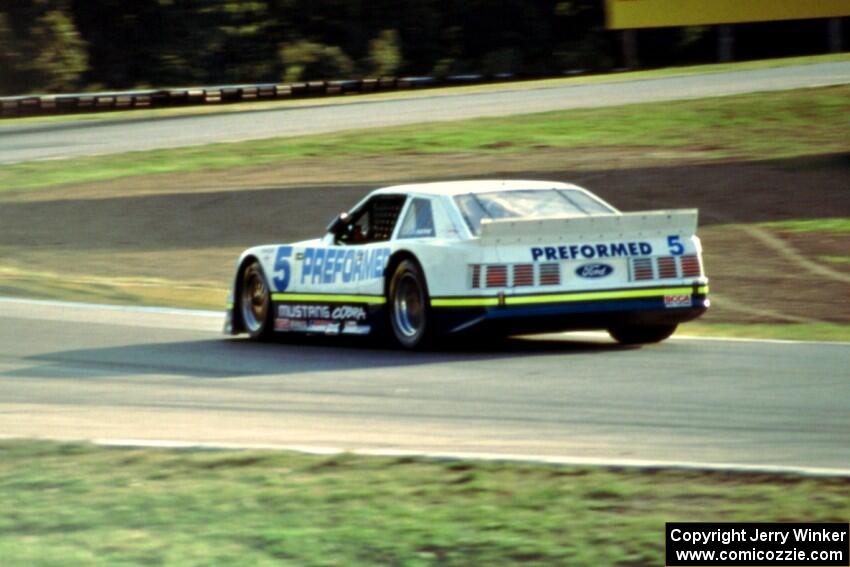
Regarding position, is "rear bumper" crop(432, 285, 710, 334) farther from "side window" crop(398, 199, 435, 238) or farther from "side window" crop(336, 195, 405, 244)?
"side window" crop(336, 195, 405, 244)

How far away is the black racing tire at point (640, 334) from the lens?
13.1 m

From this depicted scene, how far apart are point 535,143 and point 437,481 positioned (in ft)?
82.8

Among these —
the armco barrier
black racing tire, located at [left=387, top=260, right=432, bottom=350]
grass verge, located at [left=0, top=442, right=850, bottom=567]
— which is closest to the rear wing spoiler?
black racing tire, located at [left=387, top=260, right=432, bottom=350]

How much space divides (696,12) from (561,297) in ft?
63.6

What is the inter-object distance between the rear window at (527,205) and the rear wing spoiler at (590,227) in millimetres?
326

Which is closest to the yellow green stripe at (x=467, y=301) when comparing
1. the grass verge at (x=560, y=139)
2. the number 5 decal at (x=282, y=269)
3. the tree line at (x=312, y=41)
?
the number 5 decal at (x=282, y=269)

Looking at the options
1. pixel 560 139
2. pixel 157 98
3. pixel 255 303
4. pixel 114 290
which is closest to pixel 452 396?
pixel 255 303

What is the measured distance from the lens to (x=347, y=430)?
8977 millimetres

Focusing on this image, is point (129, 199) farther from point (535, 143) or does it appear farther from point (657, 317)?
point (657, 317)

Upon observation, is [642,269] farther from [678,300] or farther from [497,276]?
[497,276]

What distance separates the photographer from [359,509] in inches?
262

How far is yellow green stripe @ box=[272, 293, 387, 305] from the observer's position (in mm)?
13016

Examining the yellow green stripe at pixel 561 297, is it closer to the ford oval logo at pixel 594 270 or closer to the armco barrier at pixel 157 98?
the ford oval logo at pixel 594 270

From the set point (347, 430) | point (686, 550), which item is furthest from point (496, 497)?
point (347, 430)
